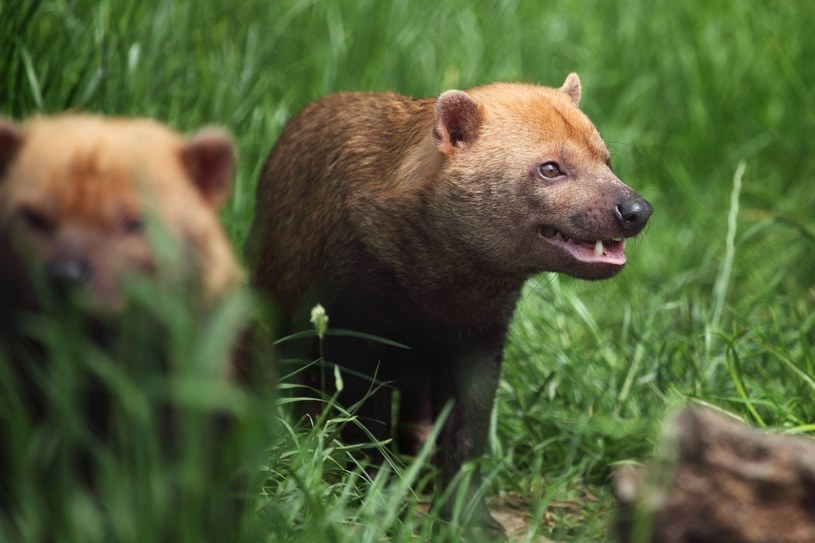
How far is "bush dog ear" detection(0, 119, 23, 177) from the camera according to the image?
298cm

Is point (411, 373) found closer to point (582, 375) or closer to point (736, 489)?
point (582, 375)

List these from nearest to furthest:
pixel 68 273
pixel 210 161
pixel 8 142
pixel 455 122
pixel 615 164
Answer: pixel 68 273, pixel 8 142, pixel 210 161, pixel 455 122, pixel 615 164

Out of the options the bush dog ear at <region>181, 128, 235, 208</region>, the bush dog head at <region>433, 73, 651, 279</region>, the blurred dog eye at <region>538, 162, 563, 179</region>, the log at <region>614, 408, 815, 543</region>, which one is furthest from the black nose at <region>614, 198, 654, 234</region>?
the bush dog ear at <region>181, 128, 235, 208</region>

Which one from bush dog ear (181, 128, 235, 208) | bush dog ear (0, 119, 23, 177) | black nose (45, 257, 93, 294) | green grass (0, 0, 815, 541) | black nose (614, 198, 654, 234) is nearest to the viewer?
black nose (45, 257, 93, 294)

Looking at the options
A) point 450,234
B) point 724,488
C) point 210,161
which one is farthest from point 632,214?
point 210,161

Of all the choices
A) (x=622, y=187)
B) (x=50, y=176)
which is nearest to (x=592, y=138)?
(x=622, y=187)

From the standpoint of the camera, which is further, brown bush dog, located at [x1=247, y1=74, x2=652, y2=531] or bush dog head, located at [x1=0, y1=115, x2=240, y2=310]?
brown bush dog, located at [x1=247, y1=74, x2=652, y2=531]

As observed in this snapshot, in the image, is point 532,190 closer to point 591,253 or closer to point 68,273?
point 591,253

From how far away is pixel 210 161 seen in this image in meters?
3.14

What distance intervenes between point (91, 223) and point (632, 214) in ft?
7.25

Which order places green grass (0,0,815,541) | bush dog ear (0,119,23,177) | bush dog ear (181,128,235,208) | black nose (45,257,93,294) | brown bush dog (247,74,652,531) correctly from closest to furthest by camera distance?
black nose (45,257,93,294) < bush dog ear (0,119,23,177) < bush dog ear (181,128,235,208) < green grass (0,0,815,541) < brown bush dog (247,74,652,531)

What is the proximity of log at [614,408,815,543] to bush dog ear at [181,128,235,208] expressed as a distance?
49.2 inches

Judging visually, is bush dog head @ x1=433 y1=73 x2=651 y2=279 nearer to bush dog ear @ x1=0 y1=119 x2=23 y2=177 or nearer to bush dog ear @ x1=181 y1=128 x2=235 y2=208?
bush dog ear @ x1=181 y1=128 x2=235 y2=208

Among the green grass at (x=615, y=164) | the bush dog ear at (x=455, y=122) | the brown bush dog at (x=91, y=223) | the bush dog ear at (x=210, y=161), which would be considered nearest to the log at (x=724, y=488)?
the green grass at (x=615, y=164)
